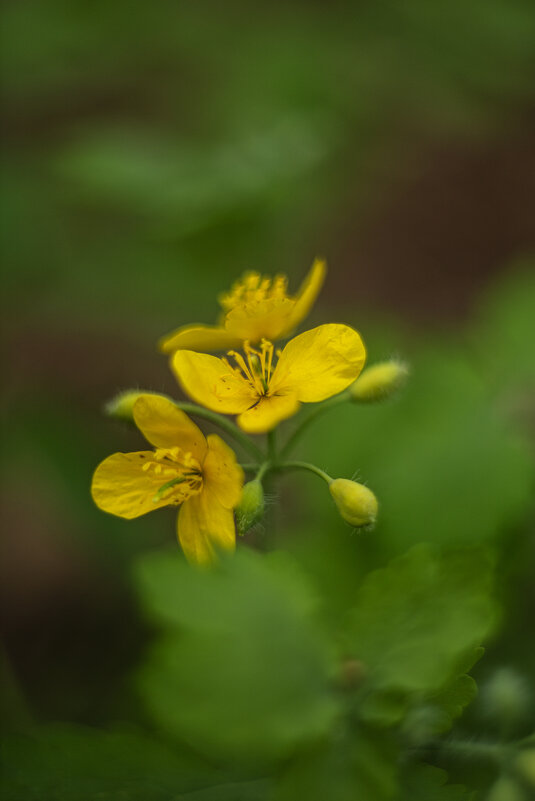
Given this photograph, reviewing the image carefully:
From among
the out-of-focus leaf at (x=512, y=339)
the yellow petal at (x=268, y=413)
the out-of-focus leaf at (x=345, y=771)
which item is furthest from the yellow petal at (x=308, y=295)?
the out-of-focus leaf at (x=512, y=339)

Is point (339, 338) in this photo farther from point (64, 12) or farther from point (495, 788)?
point (64, 12)

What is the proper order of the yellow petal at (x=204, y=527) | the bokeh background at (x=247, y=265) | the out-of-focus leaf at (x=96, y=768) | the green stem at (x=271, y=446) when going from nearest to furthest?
the out-of-focus leaf at (x=96, y=768), the yellow petal at (x=204, y=527), the green stem at (x=271, y=446), the bokeh background at (x=247, y=265)

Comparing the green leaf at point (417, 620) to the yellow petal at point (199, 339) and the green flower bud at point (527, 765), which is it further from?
the yellow petal at point (199, 339)

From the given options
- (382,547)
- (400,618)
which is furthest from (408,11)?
(400,618)

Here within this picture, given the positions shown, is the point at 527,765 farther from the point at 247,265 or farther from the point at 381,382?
the point at 247,265

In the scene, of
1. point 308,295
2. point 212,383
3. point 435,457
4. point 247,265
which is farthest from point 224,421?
point 247,265

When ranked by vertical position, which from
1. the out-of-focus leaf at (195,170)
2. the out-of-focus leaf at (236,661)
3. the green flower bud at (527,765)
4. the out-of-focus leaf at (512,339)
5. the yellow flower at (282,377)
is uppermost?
the out-of-focus leaf at (195,170)

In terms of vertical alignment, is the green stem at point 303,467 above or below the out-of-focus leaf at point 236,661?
above
